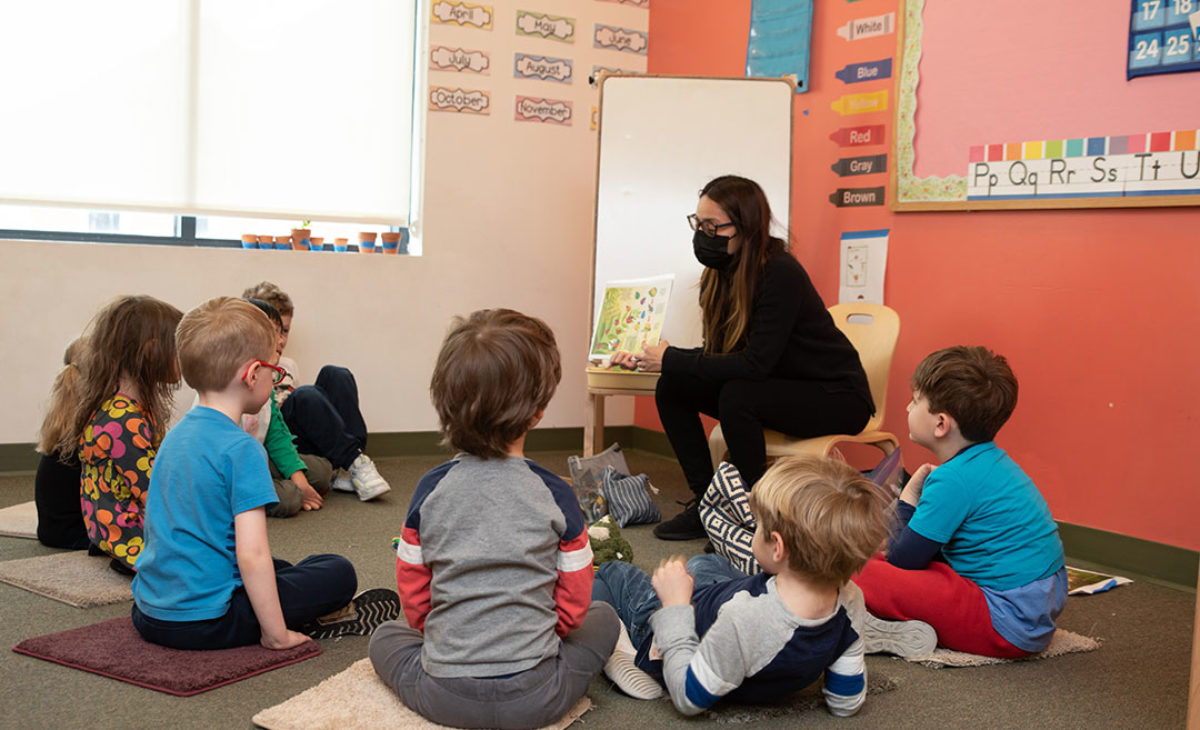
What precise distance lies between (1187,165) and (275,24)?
3.40 metres

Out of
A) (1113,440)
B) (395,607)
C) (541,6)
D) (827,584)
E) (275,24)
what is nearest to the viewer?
(827,584)

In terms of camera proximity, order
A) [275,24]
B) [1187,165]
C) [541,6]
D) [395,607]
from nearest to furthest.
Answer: [395,607] < [1187,165] < [275,24] < [541,6]

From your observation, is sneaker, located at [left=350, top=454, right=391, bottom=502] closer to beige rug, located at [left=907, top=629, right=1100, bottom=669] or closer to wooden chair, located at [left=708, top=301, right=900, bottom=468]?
wooden chair, located at [left=708, top=301, right=900, bottom=468]

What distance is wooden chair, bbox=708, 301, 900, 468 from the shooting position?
301 cm

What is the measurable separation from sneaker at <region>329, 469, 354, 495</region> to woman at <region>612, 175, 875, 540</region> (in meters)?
1.16

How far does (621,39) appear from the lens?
15.5 ft

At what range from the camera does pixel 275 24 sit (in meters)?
4.13

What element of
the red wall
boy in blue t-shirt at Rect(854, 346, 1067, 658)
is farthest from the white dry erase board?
boy in blue t-shirt at Rect(854, 346, 1067, 658)

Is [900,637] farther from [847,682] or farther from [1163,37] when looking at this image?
[1163,37]

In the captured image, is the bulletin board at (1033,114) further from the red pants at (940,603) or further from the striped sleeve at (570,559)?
the striped sleeve at (570,559)

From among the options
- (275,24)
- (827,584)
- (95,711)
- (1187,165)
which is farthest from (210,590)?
(275,24)

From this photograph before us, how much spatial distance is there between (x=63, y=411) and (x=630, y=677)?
5.04 ft

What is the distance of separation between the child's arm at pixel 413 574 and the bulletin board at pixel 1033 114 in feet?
7.77

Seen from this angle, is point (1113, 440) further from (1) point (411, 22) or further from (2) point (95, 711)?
(1) point (411, 22)
